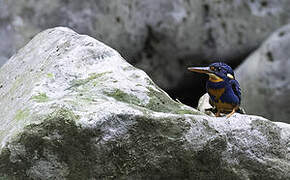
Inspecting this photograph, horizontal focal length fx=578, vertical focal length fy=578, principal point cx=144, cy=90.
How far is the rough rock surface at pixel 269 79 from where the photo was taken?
8.64 metres

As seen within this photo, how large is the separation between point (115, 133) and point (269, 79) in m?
5.73

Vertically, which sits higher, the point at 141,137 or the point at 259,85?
the point at 141,137

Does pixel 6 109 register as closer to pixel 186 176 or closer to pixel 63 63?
pixel 63 63

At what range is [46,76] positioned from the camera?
Answer: 3863 millimetres

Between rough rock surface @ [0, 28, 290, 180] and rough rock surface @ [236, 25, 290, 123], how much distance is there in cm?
491

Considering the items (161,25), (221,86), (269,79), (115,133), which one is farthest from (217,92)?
(269,79)

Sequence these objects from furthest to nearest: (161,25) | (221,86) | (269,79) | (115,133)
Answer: (269,79)
(161,25)
(221,86)
(115,133)

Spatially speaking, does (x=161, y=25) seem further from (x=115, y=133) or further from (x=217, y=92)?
(x=115, y=133)

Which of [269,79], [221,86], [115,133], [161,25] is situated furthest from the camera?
[269,79]

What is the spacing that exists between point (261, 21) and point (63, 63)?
5809mm

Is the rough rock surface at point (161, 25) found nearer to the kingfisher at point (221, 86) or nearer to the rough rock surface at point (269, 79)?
the rough rock surface at point (269, 79)

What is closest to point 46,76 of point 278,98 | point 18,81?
point 18,81

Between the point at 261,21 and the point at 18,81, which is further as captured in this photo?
the point at 261,21

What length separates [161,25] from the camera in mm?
8422
